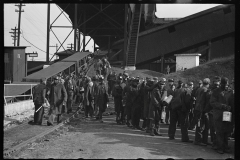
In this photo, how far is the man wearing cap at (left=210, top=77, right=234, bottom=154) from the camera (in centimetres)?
726

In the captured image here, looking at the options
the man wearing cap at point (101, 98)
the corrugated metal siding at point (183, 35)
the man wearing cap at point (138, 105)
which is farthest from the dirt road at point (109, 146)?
the corrugated metal siding at point (183, 35)

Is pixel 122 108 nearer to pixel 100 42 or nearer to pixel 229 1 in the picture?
pixel 229 1

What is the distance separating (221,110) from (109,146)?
3252mm

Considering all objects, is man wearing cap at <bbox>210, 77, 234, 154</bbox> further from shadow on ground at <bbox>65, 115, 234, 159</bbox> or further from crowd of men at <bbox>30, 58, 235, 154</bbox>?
shadow on ground at <bbox>65, 115, 234, 159</bbox>

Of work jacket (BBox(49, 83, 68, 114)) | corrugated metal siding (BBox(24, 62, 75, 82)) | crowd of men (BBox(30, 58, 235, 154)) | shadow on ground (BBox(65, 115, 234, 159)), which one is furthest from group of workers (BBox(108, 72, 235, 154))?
corrugated metal siding (BBox(24, 62, 75, 82))

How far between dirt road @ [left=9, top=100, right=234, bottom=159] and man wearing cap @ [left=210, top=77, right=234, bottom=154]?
0.37 metres

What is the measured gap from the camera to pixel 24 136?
9312 mm

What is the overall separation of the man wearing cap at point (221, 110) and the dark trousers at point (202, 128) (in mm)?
977

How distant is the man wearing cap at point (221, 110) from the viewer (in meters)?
→ 7.26

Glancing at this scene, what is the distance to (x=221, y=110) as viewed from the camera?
289 inches

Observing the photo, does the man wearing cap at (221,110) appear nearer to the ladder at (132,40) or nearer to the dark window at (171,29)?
the ladder at (132,40)

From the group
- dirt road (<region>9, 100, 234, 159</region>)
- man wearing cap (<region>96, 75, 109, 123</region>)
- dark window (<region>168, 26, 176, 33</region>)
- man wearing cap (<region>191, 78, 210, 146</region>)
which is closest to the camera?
dirt road (<region>9, 100, 234, 159</region>)

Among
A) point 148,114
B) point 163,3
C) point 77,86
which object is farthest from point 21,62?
point 163,3

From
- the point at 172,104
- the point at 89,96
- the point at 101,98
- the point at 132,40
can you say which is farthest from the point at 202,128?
the point at 132,40
